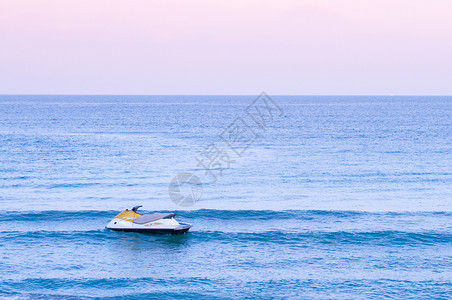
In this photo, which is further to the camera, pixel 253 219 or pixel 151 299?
pixel 253 219

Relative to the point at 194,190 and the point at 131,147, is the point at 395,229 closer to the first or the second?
the point at 194,190

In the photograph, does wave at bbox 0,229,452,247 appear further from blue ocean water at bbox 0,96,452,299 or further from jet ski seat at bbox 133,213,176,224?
jet ski seat at bbox 133,213,176,224

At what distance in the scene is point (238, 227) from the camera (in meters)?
41.5

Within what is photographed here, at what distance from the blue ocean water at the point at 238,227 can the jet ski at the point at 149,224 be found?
67 centimetres

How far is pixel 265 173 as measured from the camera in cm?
6319

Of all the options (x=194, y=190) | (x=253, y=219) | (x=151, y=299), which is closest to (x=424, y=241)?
(x=253, y=219)

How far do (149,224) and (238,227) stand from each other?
292 inches

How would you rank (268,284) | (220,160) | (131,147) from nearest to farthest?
(268,284)
(220,160)
(131,147)

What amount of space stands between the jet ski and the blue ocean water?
0.67 meters

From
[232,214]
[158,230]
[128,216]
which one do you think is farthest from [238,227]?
[128,216]

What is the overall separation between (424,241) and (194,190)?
25672 mm

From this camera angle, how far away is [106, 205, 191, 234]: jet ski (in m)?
38.3

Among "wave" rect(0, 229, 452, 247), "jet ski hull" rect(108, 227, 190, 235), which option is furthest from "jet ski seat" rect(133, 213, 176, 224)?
"wave" rect(0, 229, 452, 247)

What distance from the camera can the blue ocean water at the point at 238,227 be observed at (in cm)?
3002
